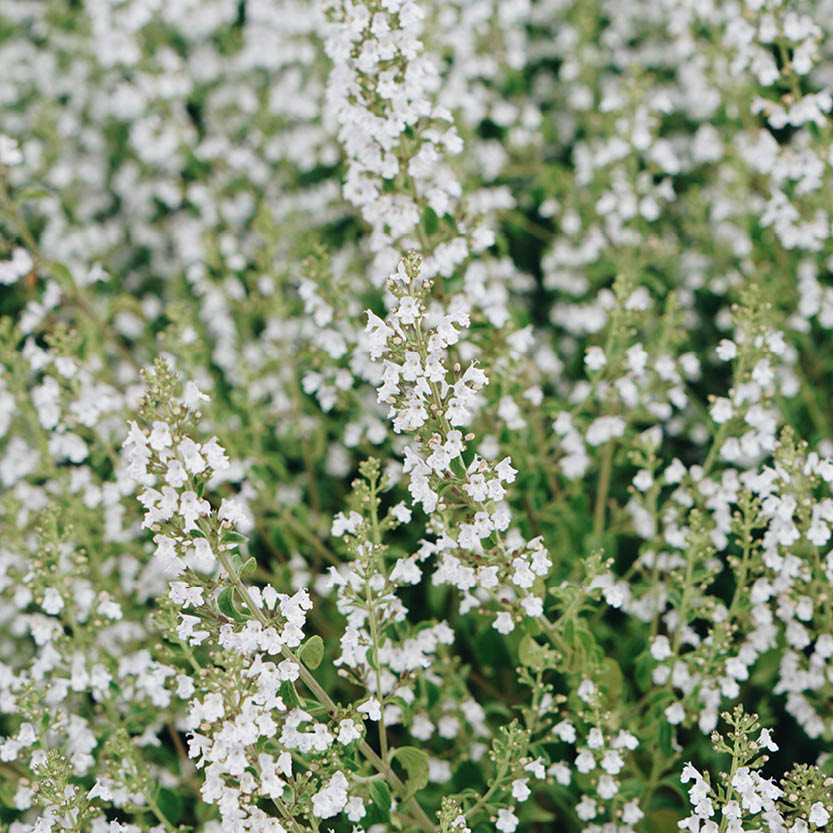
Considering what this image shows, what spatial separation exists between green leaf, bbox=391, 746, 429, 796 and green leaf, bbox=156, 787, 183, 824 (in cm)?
62

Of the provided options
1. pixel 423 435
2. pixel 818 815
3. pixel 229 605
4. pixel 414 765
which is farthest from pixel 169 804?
pixel 818 815

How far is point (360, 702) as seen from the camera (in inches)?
85.4

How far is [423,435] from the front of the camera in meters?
2.13

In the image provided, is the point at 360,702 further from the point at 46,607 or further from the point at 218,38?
the point at 218,38

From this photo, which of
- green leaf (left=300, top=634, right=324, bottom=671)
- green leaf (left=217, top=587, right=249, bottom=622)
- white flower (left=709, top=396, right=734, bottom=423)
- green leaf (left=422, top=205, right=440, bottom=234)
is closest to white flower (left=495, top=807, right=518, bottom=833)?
green leaf (left=300, top=634, right=324, bottom=671)

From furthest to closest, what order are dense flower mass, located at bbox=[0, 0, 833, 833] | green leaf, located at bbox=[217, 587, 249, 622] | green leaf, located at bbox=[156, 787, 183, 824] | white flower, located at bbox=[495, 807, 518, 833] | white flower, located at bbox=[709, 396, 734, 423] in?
1. white flower, located at bbox=[709, 396, 734, 423]
2. green leaf, located at bbox=[156, 787, 183, 824]
3. white flower, located at bbox=[495, 807, 518, 833]
4. dense flower mass, located at bbox=[0, 0, 833, 833]
5. green leaf, located at bbox=[217, 587, 249, 622]

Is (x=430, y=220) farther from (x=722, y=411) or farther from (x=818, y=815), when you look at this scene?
(x=818, y=815)

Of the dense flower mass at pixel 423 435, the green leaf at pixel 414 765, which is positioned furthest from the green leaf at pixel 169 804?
the green leaf at pixel 414 765

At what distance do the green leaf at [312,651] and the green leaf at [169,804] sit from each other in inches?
27.4

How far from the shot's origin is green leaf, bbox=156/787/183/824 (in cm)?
254

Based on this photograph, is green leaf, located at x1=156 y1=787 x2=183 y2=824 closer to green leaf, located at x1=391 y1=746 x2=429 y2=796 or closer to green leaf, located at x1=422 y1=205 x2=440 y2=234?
green leaf, located at x1=391 y1=746 x2=429 y2=796

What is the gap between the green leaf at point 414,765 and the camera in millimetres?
2328

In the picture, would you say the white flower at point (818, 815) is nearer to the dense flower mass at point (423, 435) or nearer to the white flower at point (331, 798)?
the dense flower mass at point (423, 435)

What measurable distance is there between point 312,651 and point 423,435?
1.70 feet
